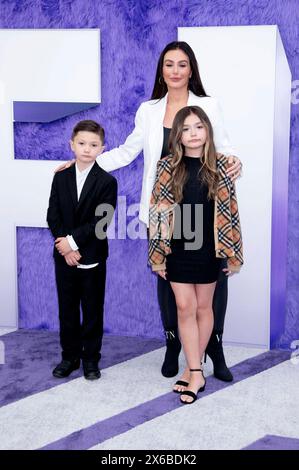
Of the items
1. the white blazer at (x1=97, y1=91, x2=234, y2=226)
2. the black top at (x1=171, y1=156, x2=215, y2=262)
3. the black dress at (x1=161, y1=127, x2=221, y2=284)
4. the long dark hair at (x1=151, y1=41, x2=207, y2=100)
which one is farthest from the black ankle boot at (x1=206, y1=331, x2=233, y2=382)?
the long dark hair at (x1=151, y1=41, x2=207, y2=100)

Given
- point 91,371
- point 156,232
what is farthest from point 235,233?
point 91,371

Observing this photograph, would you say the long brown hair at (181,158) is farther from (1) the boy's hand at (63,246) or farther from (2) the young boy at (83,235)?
(1) the boy's hand at (63,246)

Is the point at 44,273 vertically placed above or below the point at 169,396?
above

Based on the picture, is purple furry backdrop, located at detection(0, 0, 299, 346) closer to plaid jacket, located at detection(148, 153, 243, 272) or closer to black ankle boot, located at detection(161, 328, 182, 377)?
black ankle boot, located at detection(161, 328, 182, 377)

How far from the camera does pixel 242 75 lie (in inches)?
127

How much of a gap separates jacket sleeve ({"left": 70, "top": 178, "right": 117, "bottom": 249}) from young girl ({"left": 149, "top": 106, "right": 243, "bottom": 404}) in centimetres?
21

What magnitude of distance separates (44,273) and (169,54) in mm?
1458

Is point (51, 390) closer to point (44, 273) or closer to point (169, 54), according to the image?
point (44, 273)

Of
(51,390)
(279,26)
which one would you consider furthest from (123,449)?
(279,26)

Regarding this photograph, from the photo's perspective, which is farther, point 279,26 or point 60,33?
point 60,33

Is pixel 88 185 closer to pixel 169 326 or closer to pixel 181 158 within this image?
pixel 181 158

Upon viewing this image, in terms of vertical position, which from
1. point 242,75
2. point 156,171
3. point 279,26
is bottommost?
point 156,171

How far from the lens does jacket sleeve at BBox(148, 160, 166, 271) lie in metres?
2.76
